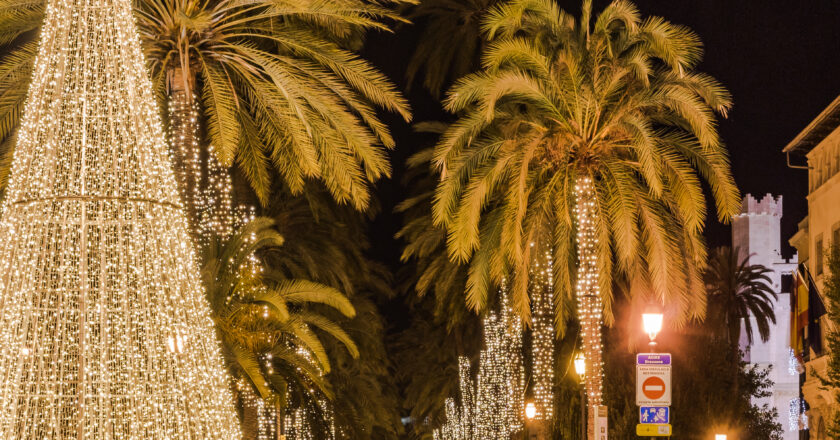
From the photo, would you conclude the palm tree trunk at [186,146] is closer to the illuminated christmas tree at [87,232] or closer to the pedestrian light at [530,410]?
the illuminated christmas tree at [87,232]

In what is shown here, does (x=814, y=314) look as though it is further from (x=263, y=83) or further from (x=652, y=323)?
(x=263, y=83)

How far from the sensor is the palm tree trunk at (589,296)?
21688 mm

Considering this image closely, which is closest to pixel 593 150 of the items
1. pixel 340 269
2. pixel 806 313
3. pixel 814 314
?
pixel 340 269

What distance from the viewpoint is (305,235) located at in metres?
34.8

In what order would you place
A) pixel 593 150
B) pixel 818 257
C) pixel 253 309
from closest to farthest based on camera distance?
pixel 253 309 → pixel 593 150 → pixel 818 257

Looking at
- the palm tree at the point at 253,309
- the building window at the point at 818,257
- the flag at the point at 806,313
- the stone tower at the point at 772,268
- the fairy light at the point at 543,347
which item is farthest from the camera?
the stone tower at the point at 772,268

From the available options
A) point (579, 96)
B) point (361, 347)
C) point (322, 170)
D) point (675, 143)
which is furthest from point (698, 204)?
point (361, 347)

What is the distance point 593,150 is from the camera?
22.3m

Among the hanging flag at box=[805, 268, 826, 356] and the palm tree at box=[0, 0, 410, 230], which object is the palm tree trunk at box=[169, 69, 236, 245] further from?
the hanging flag at box=[805, 268, 826, 356]

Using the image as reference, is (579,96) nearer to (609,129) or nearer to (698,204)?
(609,129)

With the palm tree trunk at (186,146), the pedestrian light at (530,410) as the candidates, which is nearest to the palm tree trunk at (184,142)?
the palm tree trunk at (186,146)

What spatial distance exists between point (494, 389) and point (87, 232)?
3011 cm

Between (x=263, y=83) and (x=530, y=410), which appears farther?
(x=530, y=410)

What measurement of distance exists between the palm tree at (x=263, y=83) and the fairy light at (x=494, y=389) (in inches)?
347
